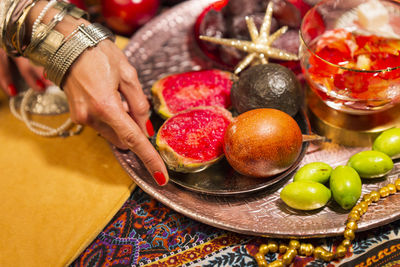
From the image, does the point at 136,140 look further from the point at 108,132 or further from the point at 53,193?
the point at 53,193

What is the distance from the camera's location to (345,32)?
115 centimetres

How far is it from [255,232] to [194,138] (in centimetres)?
30

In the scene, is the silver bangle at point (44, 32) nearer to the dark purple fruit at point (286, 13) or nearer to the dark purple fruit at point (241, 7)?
the dark purple fruit at point (241, 7)

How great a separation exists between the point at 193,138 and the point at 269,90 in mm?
245

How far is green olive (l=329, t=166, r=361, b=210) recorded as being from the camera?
2.74 feet

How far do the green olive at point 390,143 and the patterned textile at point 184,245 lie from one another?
0.17m

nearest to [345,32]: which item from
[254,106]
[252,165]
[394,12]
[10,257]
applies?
[394,12]

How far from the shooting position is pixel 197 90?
117 cm

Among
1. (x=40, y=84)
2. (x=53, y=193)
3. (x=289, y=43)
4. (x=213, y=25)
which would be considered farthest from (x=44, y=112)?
(x=289, y=43)

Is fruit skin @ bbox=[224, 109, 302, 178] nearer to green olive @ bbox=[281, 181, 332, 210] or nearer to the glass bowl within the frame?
green olive @ bbox=[281, 181, 332, 210]

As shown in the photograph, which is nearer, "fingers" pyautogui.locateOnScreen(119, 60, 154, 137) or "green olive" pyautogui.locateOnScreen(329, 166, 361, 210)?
"green olive" pyautogui.locateOnScreen(329, 166, 361, 210)

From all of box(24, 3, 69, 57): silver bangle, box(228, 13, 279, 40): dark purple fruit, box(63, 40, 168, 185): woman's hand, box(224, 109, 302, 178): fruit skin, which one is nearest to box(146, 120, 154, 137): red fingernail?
box(63, 40, 168, 185): woman's hand

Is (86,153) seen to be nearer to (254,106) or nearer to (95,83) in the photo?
(95,83)

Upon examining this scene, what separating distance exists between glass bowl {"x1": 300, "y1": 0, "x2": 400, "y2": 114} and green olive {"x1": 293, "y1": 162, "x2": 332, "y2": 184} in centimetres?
22
